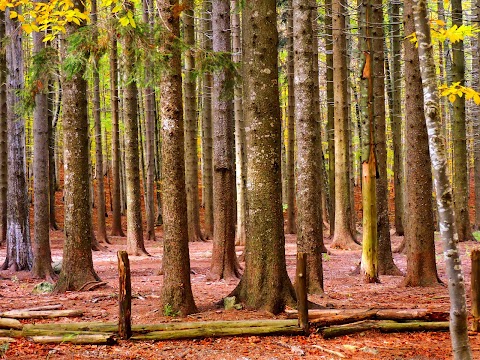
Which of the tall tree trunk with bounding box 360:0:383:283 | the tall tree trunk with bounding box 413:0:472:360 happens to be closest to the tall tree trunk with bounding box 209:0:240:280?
the tall tree trunk with bounding box 360:0:383:283

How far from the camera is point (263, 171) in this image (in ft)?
25.2

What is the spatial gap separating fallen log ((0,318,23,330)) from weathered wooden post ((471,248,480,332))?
19.6 feet

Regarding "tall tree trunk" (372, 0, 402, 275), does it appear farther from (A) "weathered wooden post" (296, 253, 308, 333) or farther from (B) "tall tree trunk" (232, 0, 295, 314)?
(A) "weathered wooden post" (296, 253, 308, 333)

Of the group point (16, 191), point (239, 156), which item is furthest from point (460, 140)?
point (16, 191)

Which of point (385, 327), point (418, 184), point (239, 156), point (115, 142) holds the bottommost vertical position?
point (385, 327)

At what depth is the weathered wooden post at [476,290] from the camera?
717 centimetres

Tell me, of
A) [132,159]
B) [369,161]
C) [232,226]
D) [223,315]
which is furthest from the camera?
[132,159]

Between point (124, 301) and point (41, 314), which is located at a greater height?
point (124, 301)

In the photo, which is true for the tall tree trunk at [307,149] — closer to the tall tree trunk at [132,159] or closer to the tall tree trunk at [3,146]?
the tall tree trunk at [132,159]

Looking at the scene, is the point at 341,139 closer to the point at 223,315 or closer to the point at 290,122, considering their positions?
the point at 290,122

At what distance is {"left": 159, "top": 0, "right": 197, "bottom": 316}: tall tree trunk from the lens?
7.55 m

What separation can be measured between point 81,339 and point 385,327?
3.88 meters

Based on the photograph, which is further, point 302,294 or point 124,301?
point 302,294

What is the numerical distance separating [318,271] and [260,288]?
74.4 inches
